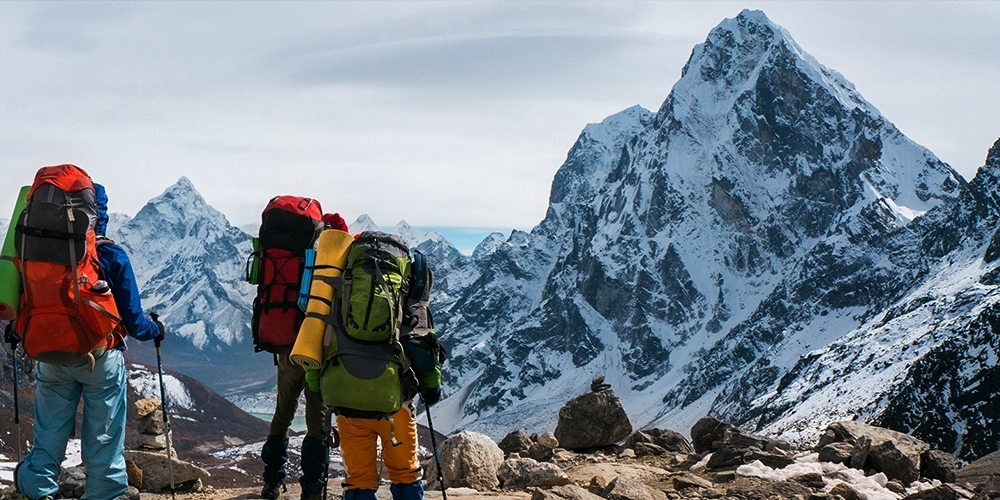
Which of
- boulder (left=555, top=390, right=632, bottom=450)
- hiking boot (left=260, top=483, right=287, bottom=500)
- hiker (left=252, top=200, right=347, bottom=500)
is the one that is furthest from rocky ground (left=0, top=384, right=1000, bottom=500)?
boulder (left=555, top=390, right=632, bottom=450)

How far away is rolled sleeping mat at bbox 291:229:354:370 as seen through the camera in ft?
31.2

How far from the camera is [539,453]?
19.2 m

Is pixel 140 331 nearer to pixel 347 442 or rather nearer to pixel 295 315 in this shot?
pixel 295 315

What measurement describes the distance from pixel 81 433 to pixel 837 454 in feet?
39.2

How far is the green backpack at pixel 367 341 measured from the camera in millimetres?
9398

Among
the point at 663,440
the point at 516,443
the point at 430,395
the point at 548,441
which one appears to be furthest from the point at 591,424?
the point at 430,395

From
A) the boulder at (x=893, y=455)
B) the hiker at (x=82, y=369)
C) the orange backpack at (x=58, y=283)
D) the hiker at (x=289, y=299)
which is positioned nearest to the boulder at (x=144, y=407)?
the hiker at (x=289, y=299)

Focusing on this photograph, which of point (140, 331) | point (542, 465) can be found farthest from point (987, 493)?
point (140, 331)

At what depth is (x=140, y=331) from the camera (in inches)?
399

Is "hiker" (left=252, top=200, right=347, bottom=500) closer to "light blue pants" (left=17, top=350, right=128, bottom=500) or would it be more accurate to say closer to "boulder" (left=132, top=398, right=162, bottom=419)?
"light blue pants" (left=17, top=350, right=128, bottom=500)

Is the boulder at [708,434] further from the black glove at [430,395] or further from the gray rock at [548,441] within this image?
the black glove at [430,395]

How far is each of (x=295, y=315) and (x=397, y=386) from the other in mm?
2405

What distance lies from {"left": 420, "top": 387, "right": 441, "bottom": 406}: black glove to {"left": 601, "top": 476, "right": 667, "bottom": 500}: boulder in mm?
3798

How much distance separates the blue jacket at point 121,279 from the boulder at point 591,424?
42.0 feet
